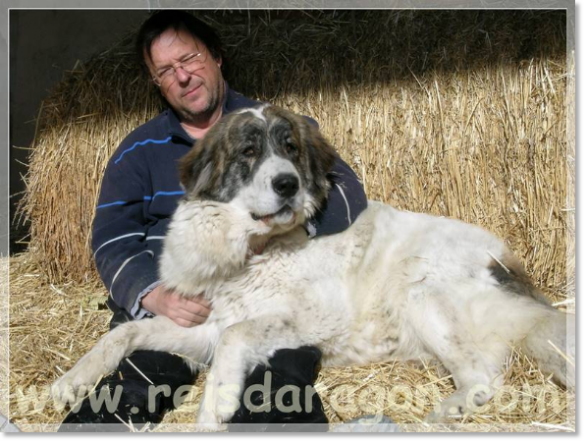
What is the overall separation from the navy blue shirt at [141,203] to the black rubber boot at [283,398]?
790mm

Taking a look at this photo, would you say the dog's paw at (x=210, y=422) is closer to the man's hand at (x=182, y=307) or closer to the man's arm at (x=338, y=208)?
the man's hand at (x=182, y=307)

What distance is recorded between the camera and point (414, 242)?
130 inches

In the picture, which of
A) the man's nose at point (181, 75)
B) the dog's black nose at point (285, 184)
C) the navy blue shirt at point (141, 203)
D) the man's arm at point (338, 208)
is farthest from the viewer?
the man's nose at point (181, 75)

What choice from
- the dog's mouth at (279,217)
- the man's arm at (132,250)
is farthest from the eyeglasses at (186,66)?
the dog's mouth at (279,217)

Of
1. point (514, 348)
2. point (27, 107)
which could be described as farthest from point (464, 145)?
point (27, 107)

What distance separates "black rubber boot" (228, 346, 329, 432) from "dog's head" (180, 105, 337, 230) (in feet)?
2.24

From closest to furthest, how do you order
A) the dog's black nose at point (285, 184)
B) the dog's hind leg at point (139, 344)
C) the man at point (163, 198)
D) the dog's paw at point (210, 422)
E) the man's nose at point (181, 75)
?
the dog's paw at point (210, 422), the dog's black nose at point (285, 184), the dog's hind leg at point (139, 344), the man at point (163, 198), the man's nose at point (181, 75)

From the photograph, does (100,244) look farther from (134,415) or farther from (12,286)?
(12,286)

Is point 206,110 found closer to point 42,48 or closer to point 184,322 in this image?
point 184,322

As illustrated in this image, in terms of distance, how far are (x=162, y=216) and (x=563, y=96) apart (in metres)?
2.82

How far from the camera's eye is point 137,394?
8.89 feet

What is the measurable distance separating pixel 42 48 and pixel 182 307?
3.78 meters

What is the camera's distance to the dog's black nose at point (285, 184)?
8.95ft

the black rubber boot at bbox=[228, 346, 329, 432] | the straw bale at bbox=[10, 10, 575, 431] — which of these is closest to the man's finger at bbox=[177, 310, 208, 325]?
the black rubber boot at bbox=[228, 346, 329, 432]
